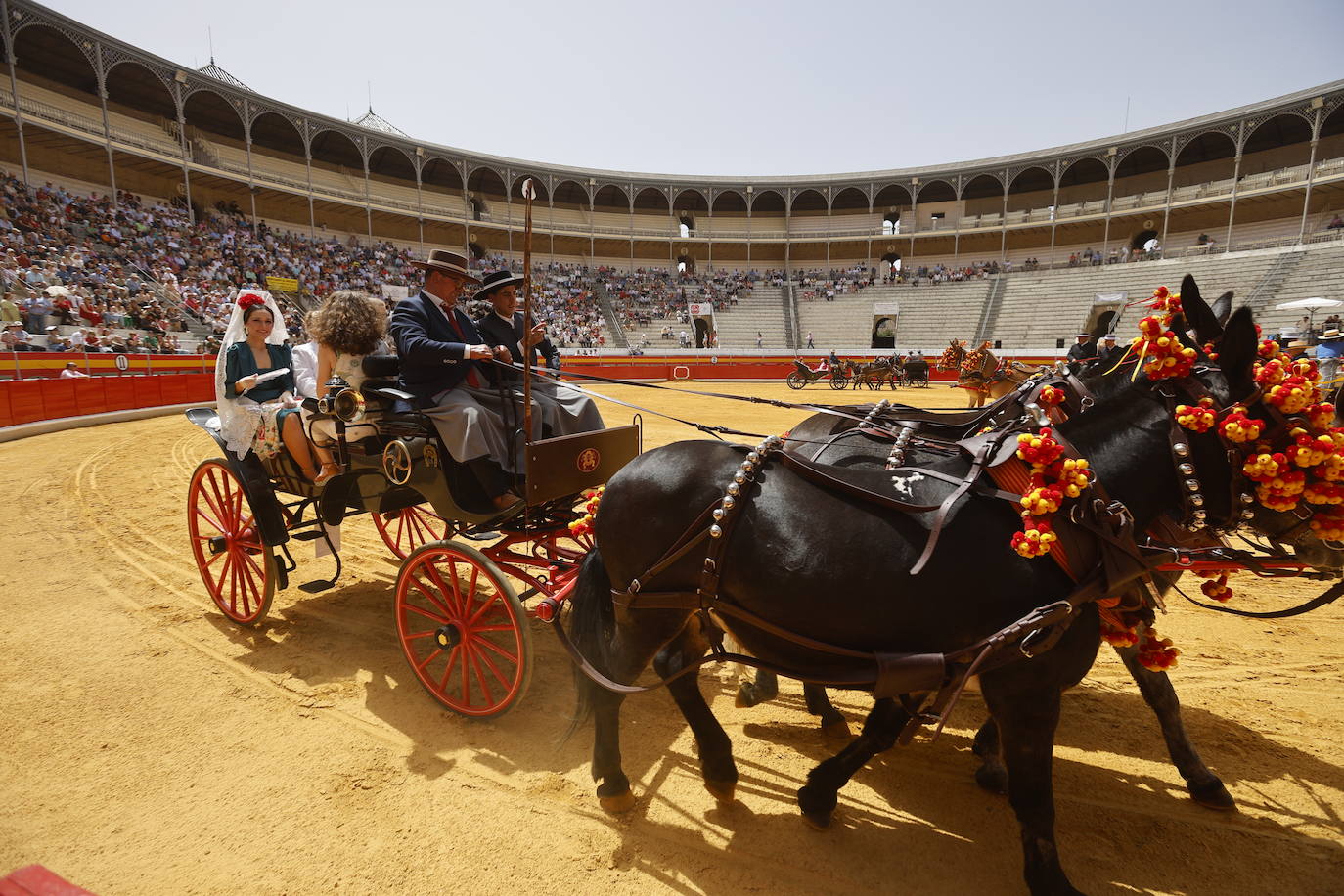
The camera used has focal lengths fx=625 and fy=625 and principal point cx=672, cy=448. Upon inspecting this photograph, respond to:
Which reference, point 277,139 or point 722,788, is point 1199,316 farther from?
point 277,139

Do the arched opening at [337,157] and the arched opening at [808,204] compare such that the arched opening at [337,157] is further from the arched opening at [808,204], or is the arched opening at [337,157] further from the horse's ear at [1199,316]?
the horse's ear at [1199,316]

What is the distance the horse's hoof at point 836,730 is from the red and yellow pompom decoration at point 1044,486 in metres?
1.70

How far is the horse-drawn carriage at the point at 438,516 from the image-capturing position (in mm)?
3414

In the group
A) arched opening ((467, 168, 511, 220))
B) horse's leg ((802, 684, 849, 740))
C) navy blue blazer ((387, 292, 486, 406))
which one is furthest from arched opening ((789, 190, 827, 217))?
horse's leg ((802, 684, 849, 740))

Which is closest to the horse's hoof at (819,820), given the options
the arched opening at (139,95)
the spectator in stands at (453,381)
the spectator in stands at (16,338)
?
the spectator in stands at (453,381)

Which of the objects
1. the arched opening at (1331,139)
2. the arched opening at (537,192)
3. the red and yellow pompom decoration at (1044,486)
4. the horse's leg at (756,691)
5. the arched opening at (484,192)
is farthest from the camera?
the arched opening at (484,192)

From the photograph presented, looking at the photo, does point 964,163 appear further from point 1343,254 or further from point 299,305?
point 299,305

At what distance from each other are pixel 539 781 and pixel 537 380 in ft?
7.91

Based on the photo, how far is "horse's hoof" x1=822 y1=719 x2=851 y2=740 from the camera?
3.37 metres

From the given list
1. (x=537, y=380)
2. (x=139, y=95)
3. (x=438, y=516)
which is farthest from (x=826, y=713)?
(x=139, y=95)

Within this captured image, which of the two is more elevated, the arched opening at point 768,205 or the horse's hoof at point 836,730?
the arched opening at point 768,205

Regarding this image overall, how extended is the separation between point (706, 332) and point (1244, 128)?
1139 inches

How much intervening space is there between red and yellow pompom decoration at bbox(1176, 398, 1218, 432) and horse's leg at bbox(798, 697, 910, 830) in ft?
5.05

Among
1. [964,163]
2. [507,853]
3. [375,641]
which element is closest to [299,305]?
[375,641]
